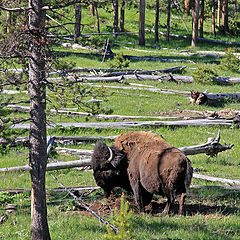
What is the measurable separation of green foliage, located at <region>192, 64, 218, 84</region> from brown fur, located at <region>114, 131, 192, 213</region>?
624 inches

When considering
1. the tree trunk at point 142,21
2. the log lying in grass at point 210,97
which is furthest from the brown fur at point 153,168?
the tree trunk at point 142,21

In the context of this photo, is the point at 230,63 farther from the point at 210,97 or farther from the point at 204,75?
the point at 210,97

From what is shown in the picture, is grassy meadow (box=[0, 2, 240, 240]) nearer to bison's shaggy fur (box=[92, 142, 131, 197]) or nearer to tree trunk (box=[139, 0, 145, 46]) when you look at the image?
bison's shaggy fur (box=[92, 142, 131, 197])

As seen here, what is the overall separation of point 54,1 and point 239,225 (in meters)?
5.30

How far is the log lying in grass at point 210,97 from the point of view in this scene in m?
20.2

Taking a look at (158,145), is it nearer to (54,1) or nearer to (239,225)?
(239,225)

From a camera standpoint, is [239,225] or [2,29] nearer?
[2,29]

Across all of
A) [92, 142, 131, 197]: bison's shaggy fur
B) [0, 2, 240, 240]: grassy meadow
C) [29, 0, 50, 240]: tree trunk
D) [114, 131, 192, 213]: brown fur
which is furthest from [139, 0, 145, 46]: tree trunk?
[29, 0, 50, 240]: tree trunk

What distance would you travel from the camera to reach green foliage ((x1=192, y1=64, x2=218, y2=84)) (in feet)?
81.2

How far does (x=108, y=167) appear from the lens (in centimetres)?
962

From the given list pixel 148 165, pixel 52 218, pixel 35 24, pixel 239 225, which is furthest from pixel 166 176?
pixel 35 24

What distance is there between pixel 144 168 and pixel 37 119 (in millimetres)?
2839

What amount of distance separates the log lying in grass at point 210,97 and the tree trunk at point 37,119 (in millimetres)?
14040

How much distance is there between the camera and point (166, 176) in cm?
842
